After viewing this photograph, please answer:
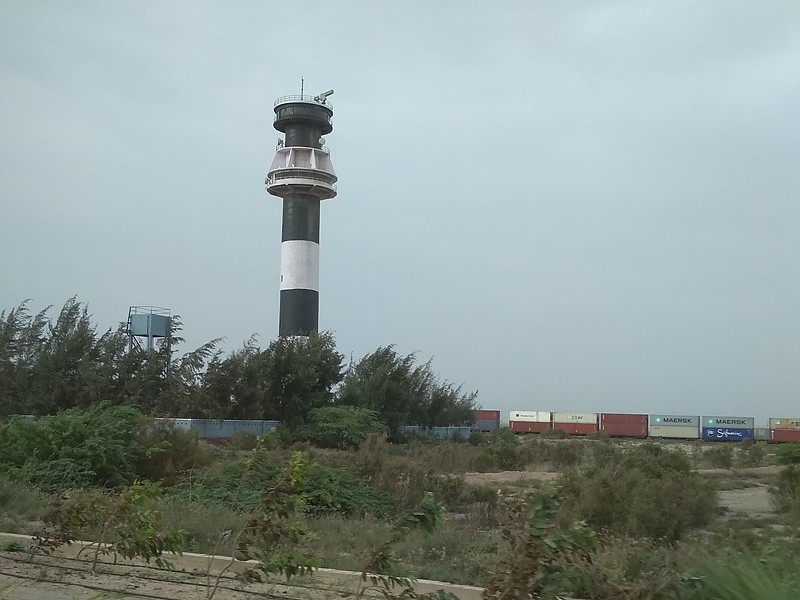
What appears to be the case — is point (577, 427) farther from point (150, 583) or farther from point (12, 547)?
point (150, 583)

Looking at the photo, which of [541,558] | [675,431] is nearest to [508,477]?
[541,558]

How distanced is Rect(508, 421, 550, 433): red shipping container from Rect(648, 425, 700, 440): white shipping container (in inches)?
385

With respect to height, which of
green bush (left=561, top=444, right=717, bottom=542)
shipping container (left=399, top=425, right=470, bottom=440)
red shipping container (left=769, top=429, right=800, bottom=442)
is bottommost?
red shipping container (left=769, top=429, right=800, bottom=442)

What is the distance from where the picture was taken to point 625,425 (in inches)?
2785

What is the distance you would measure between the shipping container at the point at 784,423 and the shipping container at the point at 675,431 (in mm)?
6716

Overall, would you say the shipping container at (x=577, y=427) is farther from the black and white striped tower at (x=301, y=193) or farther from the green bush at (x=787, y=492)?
the green bush at (x=787, y=492)

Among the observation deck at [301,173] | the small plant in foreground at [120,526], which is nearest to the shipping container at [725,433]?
the observation deck at [301,173]

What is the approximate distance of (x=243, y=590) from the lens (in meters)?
7.61

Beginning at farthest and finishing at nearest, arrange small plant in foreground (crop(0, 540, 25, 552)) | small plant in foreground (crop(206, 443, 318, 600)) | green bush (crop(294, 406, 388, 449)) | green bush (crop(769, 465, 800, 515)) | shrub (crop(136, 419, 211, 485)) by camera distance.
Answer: green bush (crop(294, 406, 388, 449)) < shrub (crop(136, 419, 211, 485)) < green bush (crop(769, 465, 800, 515)) < small plant in foreground (crop(0, 540, 25, 552)) < small plant in foreground (crop(206, 443, 318, 600))

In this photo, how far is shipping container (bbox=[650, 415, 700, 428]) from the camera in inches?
2788

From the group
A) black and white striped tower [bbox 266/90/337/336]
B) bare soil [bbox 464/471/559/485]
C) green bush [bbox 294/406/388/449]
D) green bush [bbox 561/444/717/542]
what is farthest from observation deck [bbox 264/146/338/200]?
green bush [bbox 561/444/717/542]

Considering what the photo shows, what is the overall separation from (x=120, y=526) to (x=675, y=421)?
6980 centimetres

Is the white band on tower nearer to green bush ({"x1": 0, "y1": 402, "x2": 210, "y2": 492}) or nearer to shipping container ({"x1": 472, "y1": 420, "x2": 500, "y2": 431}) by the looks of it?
green bush ({"x1": 0, "y1": 402, "x2": 210, "y2": 492})

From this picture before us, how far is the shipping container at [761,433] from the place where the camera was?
67.2 meters
